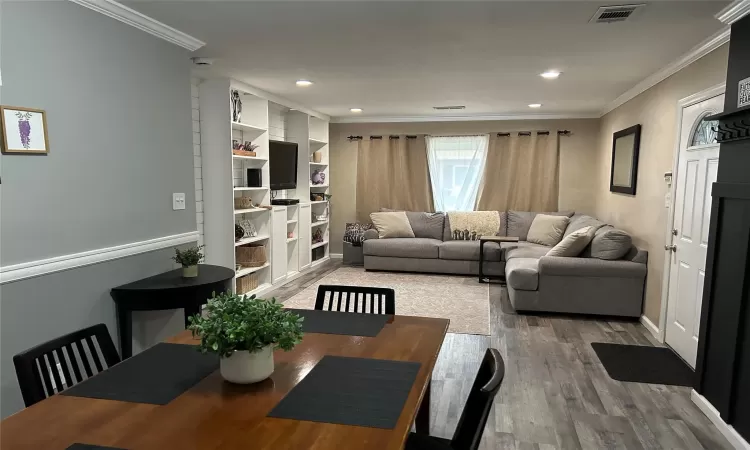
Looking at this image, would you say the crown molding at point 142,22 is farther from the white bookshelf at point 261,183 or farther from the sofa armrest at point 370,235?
the sofa armrest at point 370,235

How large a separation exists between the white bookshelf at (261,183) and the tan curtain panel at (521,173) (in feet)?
8.48

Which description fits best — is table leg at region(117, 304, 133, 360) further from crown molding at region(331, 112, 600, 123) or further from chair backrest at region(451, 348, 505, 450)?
crown molding at region(331, 112, 600, 123)

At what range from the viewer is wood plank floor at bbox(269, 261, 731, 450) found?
8.25 feet

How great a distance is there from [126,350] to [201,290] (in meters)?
0.54

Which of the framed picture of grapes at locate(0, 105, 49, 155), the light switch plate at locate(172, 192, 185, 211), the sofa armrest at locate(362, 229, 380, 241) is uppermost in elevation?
the framed picture of grapes at locate(0, 105, 49, 155)

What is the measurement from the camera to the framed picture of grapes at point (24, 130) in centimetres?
212

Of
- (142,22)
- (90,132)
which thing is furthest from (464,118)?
(90,132)

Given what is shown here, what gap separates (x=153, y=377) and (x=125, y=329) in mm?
1474

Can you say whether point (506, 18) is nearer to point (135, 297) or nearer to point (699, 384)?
point (699, 384)

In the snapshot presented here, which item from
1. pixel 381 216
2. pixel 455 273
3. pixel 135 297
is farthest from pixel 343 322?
pixel 381 216

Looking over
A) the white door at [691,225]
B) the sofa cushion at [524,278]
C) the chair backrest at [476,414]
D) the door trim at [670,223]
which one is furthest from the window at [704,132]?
the chair backrest at [476,414]

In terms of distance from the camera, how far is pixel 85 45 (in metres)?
2.52

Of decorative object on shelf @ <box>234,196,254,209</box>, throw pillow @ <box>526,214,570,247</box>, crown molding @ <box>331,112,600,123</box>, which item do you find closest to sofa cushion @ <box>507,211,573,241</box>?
throw pillow @ <box>526,214,570,247</box>

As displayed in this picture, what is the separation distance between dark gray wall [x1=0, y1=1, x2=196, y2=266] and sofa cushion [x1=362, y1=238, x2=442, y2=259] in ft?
12.2
